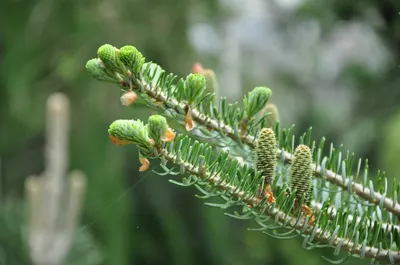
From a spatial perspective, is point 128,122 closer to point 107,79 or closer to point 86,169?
point 107,79

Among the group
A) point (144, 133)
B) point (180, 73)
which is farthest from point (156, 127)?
point (180, 73)

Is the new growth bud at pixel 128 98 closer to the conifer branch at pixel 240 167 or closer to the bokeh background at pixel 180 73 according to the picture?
the conifer branch at pixel 240 167

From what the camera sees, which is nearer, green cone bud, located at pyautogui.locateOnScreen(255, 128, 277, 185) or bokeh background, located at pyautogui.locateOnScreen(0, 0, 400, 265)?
green cone bud, located at pyautogui.locateOnScreen(255, 128, 277, 185)

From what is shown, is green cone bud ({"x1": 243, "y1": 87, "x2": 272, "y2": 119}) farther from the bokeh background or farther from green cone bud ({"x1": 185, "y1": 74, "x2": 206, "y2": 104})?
the bokeh background

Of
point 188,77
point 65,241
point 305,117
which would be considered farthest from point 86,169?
point 188,77

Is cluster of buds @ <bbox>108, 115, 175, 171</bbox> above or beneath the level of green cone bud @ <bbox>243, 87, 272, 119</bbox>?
beneath

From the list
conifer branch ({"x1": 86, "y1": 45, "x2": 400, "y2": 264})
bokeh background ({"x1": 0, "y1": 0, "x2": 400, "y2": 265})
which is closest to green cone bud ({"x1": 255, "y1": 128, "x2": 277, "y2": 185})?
conifer branch ({"x1": 86, "y1": 45, "x2": 400, "y2": 264})
